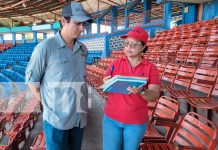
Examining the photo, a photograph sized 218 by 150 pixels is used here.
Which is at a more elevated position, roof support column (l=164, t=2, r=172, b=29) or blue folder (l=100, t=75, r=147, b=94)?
roof support column (l=164, t=2, r=172, b=29)

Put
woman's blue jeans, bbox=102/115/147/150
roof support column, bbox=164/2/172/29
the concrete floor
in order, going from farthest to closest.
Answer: roof support column, bbox=164/2/172/29 → the concrete floor → woman's blue jeans, bbox=102/115/147/150

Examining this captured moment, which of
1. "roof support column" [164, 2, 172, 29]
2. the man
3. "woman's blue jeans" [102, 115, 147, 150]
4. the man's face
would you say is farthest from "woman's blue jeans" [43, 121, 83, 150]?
"roof support column" [164, 2, 172, 29]

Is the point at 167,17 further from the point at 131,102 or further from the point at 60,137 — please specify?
the point at 60,137

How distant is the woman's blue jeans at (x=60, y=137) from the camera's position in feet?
5.36

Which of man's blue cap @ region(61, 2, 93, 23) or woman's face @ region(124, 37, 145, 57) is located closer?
man's blue cap @ region(61, 2, 93, 23)

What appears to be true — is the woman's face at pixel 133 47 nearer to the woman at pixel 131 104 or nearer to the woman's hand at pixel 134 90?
the woman at pixel 131 104

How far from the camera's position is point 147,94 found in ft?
5.30

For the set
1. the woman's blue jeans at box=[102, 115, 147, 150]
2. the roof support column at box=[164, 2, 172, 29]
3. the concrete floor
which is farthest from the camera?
the roof support column at box=[164, 2, 172, 29]

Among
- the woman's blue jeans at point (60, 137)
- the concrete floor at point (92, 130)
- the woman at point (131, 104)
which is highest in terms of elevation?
the woman at point (131, 104)

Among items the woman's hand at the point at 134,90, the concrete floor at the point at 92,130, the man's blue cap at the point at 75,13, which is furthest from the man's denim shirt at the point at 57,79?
the concrete floor at the point at 92,130

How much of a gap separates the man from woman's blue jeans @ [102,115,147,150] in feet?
0.77

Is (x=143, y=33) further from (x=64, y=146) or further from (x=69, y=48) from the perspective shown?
(x=64, y=146)

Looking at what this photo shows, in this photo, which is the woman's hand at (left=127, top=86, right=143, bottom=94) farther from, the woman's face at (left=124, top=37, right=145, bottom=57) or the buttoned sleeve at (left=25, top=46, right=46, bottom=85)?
the buttoned sleeve at (left=25, top=46, right=46, bottom=85)

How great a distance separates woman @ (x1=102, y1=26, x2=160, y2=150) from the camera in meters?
1.67
